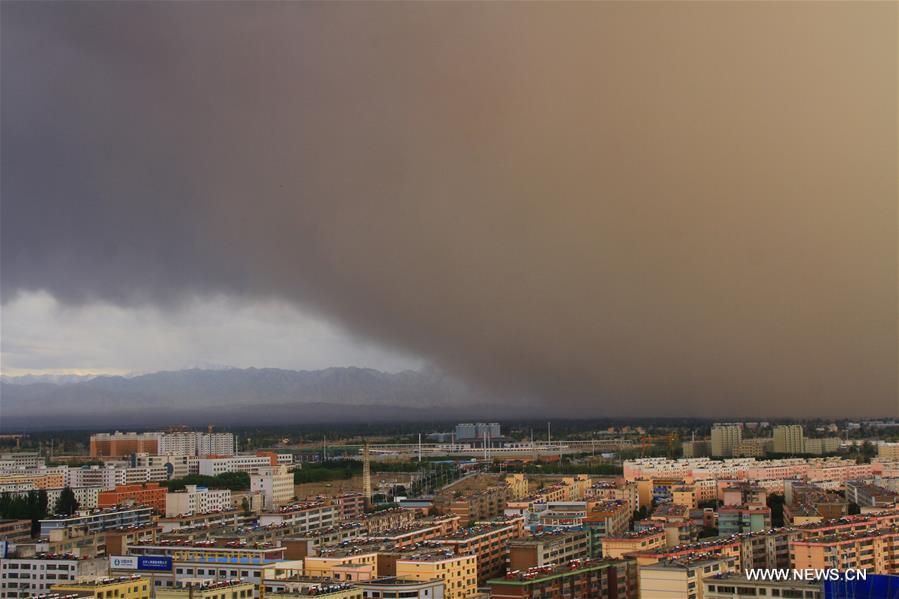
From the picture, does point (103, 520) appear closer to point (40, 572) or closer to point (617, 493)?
point (40, 572)

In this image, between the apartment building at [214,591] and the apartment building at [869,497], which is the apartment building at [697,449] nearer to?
the apartment building at [869,497]

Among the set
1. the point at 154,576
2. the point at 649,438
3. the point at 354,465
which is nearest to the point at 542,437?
the point at 649,438

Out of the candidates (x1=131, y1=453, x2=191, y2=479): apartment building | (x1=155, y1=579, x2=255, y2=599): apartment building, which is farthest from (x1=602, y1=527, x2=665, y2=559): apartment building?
(x1=131, y1=453, x2=191, y2=479): apartment building

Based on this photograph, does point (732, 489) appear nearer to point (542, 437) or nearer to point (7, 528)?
point (7, 528)

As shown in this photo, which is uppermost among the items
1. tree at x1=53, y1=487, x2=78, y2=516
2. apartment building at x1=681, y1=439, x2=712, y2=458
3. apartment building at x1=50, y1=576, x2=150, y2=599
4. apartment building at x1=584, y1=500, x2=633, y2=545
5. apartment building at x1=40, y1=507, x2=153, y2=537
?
Result: apartment building at x1=50, y1=576, x2=150, y2=599

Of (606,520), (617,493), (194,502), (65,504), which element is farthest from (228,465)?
(606,520)

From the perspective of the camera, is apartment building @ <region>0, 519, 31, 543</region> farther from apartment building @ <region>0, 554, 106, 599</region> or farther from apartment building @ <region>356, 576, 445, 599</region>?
apartment building @ <region>356, 576, 445, 599</region>

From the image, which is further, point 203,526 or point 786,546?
point 203,526
